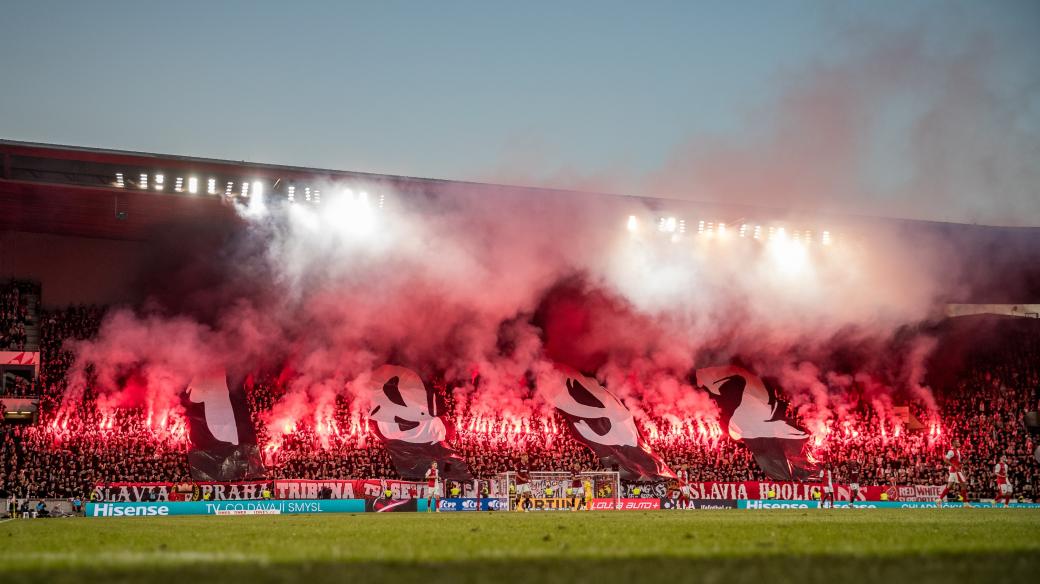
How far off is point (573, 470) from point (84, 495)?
60.7ft

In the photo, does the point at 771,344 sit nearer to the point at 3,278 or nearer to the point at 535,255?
the point at 535,255

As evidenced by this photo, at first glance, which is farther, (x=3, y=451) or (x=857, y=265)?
(x=857, y=265)

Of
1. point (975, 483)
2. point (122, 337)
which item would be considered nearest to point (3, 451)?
point (122, 337)

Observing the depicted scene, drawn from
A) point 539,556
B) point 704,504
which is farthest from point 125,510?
point 539,556

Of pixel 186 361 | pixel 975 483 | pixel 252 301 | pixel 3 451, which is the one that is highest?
pixel 252 301

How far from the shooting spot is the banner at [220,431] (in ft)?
125

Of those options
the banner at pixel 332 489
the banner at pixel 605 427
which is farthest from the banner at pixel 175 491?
the banner at pixel 605 427

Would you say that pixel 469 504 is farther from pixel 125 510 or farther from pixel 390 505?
pixel 125 510

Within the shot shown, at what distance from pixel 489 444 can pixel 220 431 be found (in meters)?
11.6

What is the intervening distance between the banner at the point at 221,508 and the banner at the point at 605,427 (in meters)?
14.0

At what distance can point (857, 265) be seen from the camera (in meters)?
44.2

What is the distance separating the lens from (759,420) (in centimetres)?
4706

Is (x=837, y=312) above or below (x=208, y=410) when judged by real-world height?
above

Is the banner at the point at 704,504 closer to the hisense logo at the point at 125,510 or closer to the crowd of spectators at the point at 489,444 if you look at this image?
the crowd of spectators at the point at 489,444
